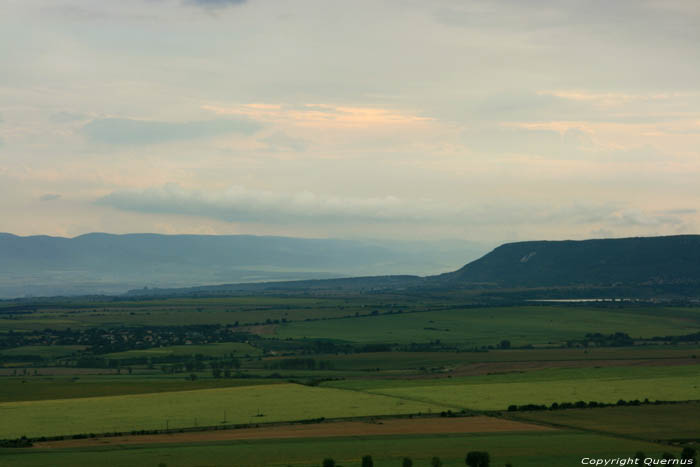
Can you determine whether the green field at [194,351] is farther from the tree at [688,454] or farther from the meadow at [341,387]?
the tree at [688,454]

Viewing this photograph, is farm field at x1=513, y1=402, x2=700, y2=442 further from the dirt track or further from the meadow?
the dirt track

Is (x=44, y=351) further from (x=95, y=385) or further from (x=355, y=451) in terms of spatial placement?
(x=355, y=451)

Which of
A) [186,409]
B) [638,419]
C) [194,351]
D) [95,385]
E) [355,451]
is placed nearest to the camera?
[355,451]

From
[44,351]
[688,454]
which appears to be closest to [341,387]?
[688,454]

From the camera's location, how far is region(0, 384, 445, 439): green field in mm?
83500

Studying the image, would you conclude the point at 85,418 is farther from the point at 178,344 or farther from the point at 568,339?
the point at 568,339

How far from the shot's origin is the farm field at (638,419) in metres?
75.1

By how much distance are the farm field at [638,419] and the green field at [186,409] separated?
12.4 meters

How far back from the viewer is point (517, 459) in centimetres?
6506

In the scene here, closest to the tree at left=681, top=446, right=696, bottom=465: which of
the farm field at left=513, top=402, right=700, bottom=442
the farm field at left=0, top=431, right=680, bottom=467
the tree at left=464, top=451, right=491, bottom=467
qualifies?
the farm field at left=0, top=431, right=680, bottom=467

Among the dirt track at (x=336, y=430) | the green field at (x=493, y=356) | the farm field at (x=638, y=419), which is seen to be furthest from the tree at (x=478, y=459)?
the green field at (x=493, y=356)

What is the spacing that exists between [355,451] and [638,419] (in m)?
28.7

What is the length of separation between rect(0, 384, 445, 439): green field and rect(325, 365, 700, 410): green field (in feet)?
17.4

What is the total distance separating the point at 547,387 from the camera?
348ft
